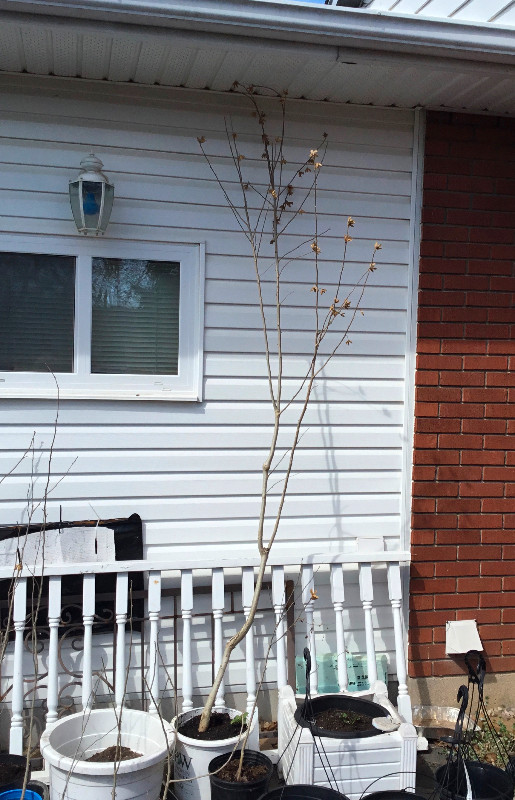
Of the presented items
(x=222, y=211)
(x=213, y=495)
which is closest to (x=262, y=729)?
(x=213, y=495)

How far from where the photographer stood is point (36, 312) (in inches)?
154

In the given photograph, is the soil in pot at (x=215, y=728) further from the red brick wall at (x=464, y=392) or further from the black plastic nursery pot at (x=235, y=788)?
the red brick wall at (x=464, y=392)

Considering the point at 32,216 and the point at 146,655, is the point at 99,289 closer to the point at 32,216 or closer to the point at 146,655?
the point at 32,216

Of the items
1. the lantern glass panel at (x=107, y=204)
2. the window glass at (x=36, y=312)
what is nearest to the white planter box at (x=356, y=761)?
the window glass at (x=36, y=312)

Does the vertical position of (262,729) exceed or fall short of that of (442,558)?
it falls short

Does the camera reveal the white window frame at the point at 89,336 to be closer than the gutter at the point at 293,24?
No

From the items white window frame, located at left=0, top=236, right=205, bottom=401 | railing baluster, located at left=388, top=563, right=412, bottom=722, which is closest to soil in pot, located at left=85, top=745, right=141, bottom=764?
railing baluster, located at left=388, top=563, right=412, bottom=722

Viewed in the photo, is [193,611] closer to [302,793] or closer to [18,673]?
[18,673]

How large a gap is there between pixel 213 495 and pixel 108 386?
2.67ft

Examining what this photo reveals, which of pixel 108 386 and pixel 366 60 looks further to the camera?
pixel 108 386

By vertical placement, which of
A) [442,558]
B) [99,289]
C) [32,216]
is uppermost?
A: [32,216]

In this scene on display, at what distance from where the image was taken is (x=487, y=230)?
172 inches

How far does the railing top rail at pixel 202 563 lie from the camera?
12.0ft

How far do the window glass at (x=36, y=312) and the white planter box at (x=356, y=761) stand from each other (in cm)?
216
